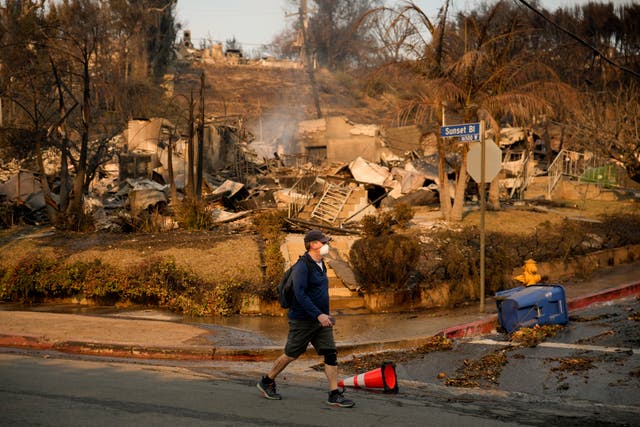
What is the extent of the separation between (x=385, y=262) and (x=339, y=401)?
8582mm

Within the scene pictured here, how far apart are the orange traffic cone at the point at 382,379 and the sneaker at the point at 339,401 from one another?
0.85 m

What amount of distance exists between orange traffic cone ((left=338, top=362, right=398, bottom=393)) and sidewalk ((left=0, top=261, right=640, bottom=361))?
2963 mm

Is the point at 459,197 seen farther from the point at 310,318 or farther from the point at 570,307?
the point at 310,318

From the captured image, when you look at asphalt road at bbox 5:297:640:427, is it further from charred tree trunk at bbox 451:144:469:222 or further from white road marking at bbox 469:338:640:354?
charred tree trunk at bbox 451:144:469:222

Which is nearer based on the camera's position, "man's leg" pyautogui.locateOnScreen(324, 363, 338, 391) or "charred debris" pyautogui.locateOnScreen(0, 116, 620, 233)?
"man's leg" pyautogui.locateOnScreen(324, 363, 338, 391)

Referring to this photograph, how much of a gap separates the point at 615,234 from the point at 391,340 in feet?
47.2

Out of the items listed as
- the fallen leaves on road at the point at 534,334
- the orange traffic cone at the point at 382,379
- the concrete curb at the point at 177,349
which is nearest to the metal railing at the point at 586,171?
the fallen leaves on road at the point at 534,334

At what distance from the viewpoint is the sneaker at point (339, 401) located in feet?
24.1

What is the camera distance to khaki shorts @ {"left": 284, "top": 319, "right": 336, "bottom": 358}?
7.73 meters

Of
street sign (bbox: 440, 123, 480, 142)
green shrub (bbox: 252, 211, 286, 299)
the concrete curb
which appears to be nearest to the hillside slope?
green shrub (bbox: 252, 211, 286, 299)

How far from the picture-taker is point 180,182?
3048cm

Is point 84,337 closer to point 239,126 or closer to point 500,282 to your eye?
point 500,282

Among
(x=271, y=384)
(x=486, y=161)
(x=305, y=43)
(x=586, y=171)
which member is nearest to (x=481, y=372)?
(x=271, y=384)

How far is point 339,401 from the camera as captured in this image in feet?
24.2
